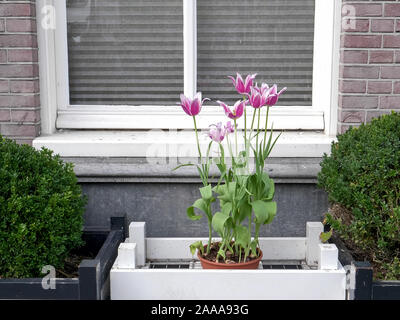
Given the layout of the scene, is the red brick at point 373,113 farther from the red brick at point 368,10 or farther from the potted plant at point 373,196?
the red brick at point 368,10

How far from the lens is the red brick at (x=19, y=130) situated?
3650 millimetres

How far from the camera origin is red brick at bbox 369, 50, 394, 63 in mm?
3547

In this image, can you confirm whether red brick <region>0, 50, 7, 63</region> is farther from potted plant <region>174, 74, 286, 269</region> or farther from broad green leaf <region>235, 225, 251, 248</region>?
broad green leaf <region>235, 225, 251, 248</region>

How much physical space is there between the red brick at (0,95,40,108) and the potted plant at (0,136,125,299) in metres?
0.60

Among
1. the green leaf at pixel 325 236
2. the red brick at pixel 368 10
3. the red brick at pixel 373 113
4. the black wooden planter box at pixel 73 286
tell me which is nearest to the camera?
the black wooden planter box at pixel 73 286

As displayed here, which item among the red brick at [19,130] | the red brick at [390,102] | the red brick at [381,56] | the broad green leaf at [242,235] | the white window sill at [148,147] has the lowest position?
the broad green leaf at [242,235]

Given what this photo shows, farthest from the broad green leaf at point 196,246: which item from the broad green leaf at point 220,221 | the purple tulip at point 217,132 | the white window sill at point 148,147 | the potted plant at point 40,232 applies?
the white window sill at point 148,147

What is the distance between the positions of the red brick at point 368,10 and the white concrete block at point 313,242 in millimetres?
1287

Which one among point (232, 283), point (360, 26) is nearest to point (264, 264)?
point (232, 283)

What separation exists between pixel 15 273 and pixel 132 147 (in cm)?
109

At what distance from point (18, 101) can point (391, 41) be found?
2.28 metres

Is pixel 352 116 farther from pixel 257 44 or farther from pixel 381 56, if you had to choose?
pixel 257 44

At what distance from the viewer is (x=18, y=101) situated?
3.63m
